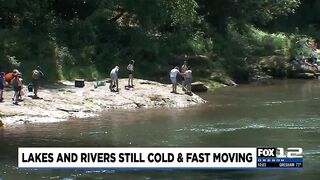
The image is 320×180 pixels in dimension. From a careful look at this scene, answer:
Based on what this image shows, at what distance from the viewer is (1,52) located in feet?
133

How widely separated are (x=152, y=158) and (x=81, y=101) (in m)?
15.4

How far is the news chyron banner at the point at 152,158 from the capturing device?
62.8ft

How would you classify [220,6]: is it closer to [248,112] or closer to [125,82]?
[125,82]

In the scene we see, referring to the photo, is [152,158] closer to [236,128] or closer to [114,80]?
[236,128]

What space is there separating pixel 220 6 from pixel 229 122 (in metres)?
29.4

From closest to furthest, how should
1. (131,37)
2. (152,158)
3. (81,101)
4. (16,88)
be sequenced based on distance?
(152,158), (16,88), (81,101), (131,37)

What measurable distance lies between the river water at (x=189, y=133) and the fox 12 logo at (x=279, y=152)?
13.6 inches

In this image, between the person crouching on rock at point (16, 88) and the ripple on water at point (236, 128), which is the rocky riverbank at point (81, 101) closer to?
the person crouching on rock at point (16, 88)

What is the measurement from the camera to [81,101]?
34438 mm

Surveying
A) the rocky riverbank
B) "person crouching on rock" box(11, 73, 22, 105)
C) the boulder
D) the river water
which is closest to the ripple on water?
the river water

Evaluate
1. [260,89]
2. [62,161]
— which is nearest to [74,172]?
[62,161]

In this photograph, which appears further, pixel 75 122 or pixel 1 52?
pixel 1 52

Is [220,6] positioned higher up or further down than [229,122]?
higher up

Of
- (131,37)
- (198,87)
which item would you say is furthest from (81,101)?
(131,37)
